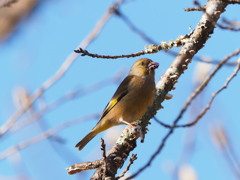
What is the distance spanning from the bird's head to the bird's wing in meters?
0.12

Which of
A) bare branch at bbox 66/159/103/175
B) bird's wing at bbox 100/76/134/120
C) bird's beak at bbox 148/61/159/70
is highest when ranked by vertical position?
bird's beak at bbox 148/61/159/70

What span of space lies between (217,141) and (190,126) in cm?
22

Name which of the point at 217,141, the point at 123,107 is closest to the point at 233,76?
the point at 217,141

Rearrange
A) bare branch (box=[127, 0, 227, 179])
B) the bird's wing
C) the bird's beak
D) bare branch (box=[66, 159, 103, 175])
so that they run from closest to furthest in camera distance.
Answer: bare branch (box=[66, 159, 103, 175]) < bare branch (box=[127, 0, 227, 179]) < the bird's wing < the bird's beak

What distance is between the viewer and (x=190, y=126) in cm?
324

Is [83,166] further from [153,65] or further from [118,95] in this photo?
[153,65]

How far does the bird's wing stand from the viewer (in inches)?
203

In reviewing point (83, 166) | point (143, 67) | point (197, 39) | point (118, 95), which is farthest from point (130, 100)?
point (83, 166)

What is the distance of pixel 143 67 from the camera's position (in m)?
5.36

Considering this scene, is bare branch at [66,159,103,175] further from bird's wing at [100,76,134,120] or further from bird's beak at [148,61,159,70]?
bird's beak at [148,61,159,70]

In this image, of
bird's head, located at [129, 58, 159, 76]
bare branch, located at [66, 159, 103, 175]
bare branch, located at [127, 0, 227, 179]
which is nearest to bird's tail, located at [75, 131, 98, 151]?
bird's head, located at [129, 58, 159, 76]

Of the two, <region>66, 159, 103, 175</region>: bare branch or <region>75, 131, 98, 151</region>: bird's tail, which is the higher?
<region>75, 131, 98, 151</region>: bird's tail

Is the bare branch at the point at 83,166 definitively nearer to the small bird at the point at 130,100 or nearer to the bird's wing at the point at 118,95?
the small bird at the point at 130,100

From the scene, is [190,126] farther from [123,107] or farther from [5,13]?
[5,13]
